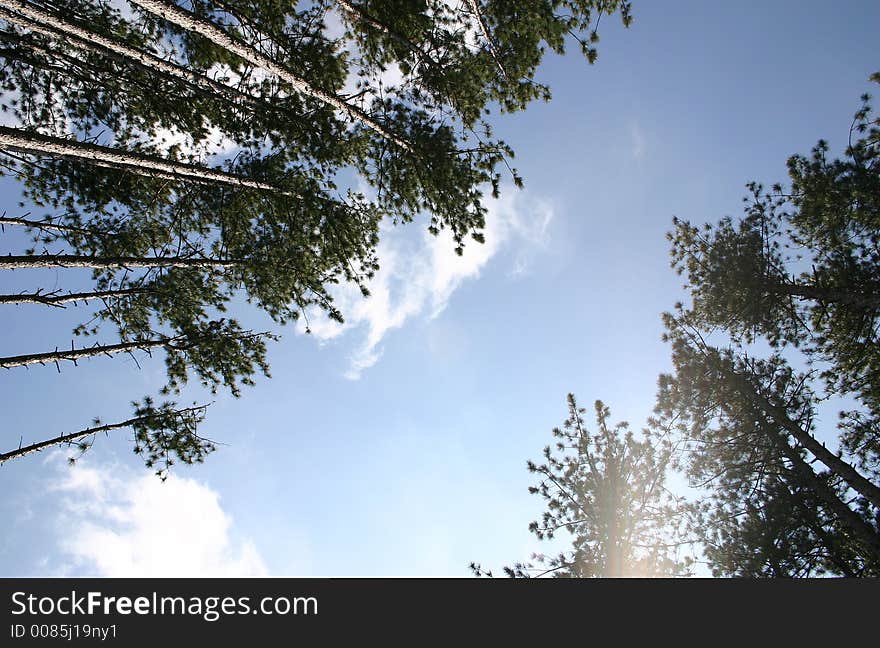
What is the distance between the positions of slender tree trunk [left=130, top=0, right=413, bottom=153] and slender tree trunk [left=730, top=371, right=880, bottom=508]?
11.3m

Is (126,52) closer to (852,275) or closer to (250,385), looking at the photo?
(250,385)

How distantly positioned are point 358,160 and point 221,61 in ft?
10.6

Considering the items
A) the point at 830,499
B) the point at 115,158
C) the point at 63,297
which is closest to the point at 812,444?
the point at 830,499

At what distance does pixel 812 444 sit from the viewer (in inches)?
325

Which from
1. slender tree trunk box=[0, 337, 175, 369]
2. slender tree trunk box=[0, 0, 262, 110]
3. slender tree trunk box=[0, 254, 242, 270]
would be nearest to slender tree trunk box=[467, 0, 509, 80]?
slender tree trunk box=[0, 0, 262, 110]

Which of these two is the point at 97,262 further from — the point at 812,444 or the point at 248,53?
the point at 812,444

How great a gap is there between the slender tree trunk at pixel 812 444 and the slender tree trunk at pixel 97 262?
44.7ft

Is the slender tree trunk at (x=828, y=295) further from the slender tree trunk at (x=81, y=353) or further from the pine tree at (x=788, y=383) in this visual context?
the slender tree trunk at (x=81, y=353)

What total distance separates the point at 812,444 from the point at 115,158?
1547 cm

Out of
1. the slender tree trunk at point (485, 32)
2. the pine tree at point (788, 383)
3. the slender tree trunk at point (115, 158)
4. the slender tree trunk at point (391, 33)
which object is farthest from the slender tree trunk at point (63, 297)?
the pine tree at point (788, 383)

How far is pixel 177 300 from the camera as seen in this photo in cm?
675

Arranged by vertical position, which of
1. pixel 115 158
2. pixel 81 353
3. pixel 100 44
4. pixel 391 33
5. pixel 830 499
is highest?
pixel 391 33
